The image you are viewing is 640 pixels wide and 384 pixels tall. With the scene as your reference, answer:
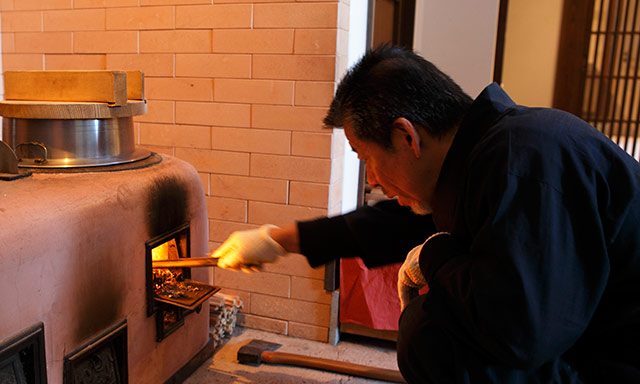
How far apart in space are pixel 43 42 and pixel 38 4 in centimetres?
21

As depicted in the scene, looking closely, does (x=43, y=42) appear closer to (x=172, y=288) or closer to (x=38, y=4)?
(x=38, y=4)

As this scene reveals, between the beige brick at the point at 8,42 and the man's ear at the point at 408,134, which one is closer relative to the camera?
the man's ear at the point at 408,134

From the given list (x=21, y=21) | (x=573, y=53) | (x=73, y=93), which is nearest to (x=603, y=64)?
(x=573, y=53)

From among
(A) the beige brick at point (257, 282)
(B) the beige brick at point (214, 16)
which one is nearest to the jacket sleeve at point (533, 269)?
(A) the beige brick at point (257, 282)

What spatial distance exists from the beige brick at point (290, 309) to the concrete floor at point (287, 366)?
0.11 metres

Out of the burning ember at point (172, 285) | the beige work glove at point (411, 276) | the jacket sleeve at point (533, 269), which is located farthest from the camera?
the burning ember at point (172, 285)

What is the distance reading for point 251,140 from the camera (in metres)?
2.73

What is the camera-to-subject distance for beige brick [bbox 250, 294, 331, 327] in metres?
2.77

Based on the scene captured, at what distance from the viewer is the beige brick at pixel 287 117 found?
2604 millimetres

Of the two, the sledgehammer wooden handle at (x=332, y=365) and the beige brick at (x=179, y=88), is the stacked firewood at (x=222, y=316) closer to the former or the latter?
the sledgehammer wooden handle at (x=332, y=365)

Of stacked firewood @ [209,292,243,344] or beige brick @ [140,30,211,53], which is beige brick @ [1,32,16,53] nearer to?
beige brick @ [140,30,211,53]

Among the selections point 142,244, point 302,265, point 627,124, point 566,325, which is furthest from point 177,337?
point 627,124

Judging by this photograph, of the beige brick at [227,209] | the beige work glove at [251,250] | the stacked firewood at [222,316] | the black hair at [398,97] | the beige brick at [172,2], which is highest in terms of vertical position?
the beige brick at [172,2]

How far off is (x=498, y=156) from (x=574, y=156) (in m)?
0.15
